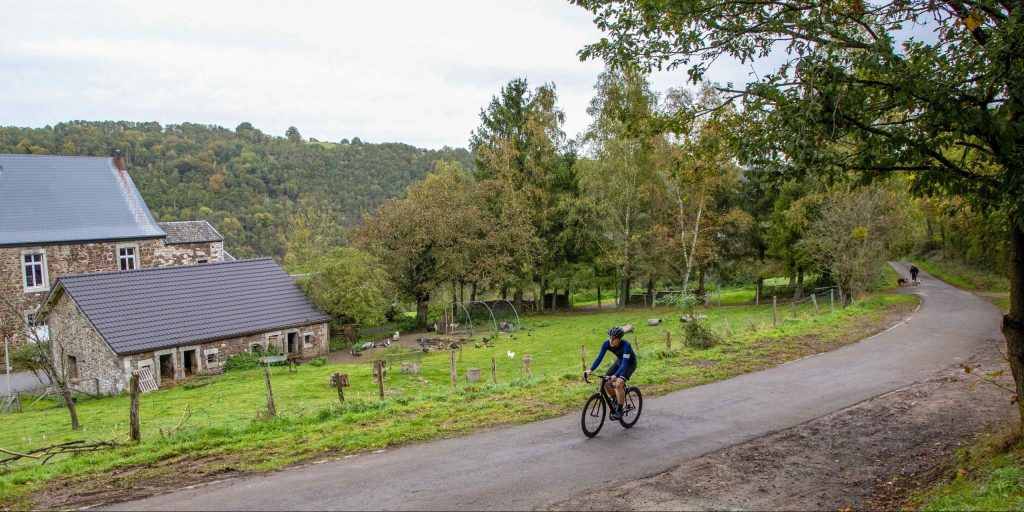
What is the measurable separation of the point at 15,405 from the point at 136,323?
4.60 m

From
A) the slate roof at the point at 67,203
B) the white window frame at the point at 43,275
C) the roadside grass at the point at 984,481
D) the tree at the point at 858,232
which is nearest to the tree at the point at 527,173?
the tree at the point at 858,232

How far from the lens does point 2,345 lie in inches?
1323

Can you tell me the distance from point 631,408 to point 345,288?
2410cm

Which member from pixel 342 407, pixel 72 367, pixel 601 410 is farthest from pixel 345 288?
pixel 601 410

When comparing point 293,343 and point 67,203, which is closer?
point 293,343

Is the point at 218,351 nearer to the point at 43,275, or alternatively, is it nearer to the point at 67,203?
the point at 43,275

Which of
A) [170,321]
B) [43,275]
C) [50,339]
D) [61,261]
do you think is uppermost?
[61,261]

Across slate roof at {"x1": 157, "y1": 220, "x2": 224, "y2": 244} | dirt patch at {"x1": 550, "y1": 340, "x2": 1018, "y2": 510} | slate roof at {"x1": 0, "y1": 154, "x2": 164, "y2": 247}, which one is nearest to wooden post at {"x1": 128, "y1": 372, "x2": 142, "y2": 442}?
dirt patch at {"x1": 550, "y1": 340, "x2": 1018, "y2": 510}

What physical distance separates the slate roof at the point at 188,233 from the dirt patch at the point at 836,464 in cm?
4098

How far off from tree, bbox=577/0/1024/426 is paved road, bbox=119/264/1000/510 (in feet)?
13.4

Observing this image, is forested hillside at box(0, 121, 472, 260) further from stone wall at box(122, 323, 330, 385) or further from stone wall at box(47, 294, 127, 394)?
stone wall at box(47, 294, 127, 394)

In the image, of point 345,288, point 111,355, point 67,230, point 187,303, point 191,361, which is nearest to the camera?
point 111,355

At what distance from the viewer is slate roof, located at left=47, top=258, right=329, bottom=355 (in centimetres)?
2489

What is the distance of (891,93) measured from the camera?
25.0 ft
